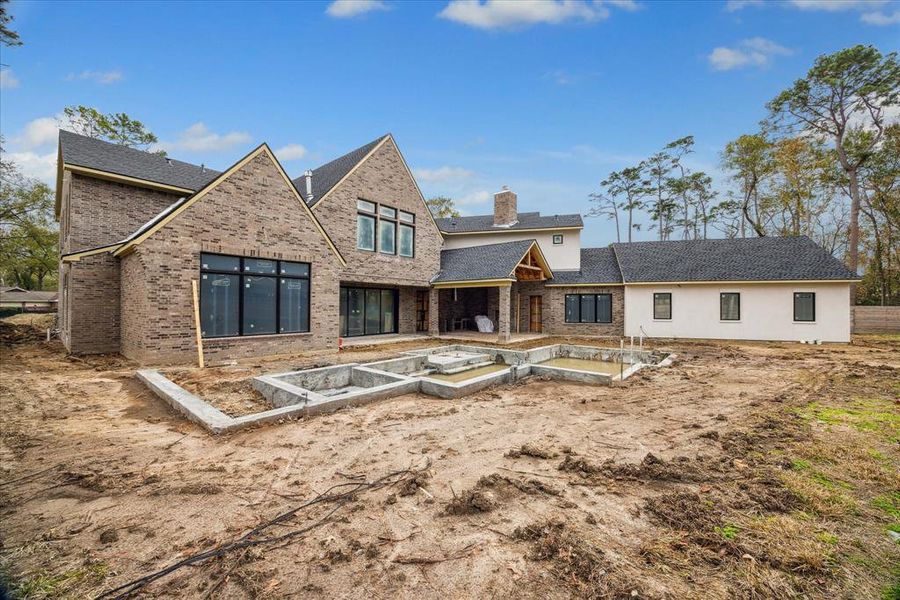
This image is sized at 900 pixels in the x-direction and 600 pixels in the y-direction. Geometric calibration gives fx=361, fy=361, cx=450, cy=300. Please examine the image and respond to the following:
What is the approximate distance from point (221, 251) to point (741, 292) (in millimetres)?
21080

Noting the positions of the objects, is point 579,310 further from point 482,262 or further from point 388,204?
point 388,204

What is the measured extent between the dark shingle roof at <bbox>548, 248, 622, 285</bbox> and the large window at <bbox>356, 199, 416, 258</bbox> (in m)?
8.16

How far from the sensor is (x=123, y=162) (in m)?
12.3

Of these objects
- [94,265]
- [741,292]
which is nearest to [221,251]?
[94,265]

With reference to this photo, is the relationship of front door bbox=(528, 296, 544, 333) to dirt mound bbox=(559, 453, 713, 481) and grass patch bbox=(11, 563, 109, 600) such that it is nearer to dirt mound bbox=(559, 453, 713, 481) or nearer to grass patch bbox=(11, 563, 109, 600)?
dirt mound bbox=(559, 453, 713, 481)

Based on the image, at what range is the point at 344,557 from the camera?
2557mm

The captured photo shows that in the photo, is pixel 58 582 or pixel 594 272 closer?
pixel 58 582

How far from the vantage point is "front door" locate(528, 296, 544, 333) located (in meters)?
20.3

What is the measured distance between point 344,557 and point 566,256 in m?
20.1

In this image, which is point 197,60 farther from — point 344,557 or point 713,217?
point 713,217

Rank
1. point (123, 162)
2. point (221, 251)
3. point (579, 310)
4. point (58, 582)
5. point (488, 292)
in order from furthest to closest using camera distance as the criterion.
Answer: point (488, 292)
point (579, 310)
point (123, 162)
point (221, 251)
point (58, 582)

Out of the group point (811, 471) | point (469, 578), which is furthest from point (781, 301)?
point (469, 578)

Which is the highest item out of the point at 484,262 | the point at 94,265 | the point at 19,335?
the point at 484,262

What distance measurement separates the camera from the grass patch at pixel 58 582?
2.13 m
